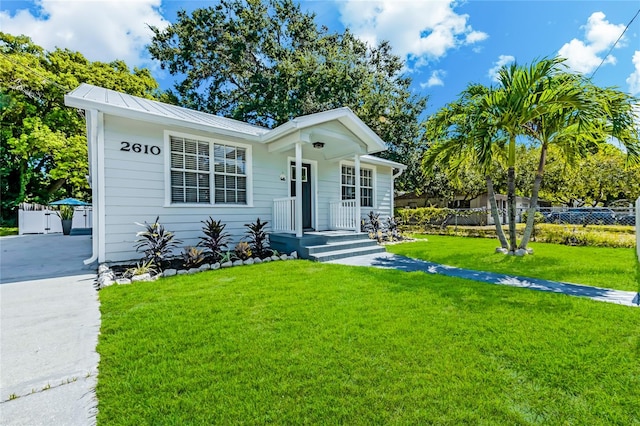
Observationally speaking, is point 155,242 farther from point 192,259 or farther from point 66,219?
point 66,219

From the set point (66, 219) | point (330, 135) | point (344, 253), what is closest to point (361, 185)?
point (330, 135)

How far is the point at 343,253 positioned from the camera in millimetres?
7477

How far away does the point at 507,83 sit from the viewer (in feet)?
22.7

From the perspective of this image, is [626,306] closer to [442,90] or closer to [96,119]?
[96,119]

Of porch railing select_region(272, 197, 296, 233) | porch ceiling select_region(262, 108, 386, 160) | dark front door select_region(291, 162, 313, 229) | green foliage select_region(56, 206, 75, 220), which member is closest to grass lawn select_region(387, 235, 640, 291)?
dark front door select_region(291, 162, 313, 229)

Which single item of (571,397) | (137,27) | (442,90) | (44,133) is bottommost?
(571,397)

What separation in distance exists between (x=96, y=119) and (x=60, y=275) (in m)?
3.12

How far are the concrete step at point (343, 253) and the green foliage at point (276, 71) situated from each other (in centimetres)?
1114

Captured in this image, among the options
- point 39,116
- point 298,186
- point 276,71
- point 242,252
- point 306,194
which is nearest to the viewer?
point 242,252

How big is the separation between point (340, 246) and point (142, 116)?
540cm

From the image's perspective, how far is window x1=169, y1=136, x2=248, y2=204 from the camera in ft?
23.0

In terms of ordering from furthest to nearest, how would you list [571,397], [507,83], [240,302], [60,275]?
1. [507,83]
2. [60,275]
3. [240,302]
4. [571,397]

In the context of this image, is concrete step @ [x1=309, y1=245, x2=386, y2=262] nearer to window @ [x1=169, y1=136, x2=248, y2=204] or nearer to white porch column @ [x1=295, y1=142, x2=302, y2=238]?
white porch column @ [x1=295, y1=142, x2=302, y2=238]

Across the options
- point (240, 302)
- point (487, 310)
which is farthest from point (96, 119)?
point (487, 310)
